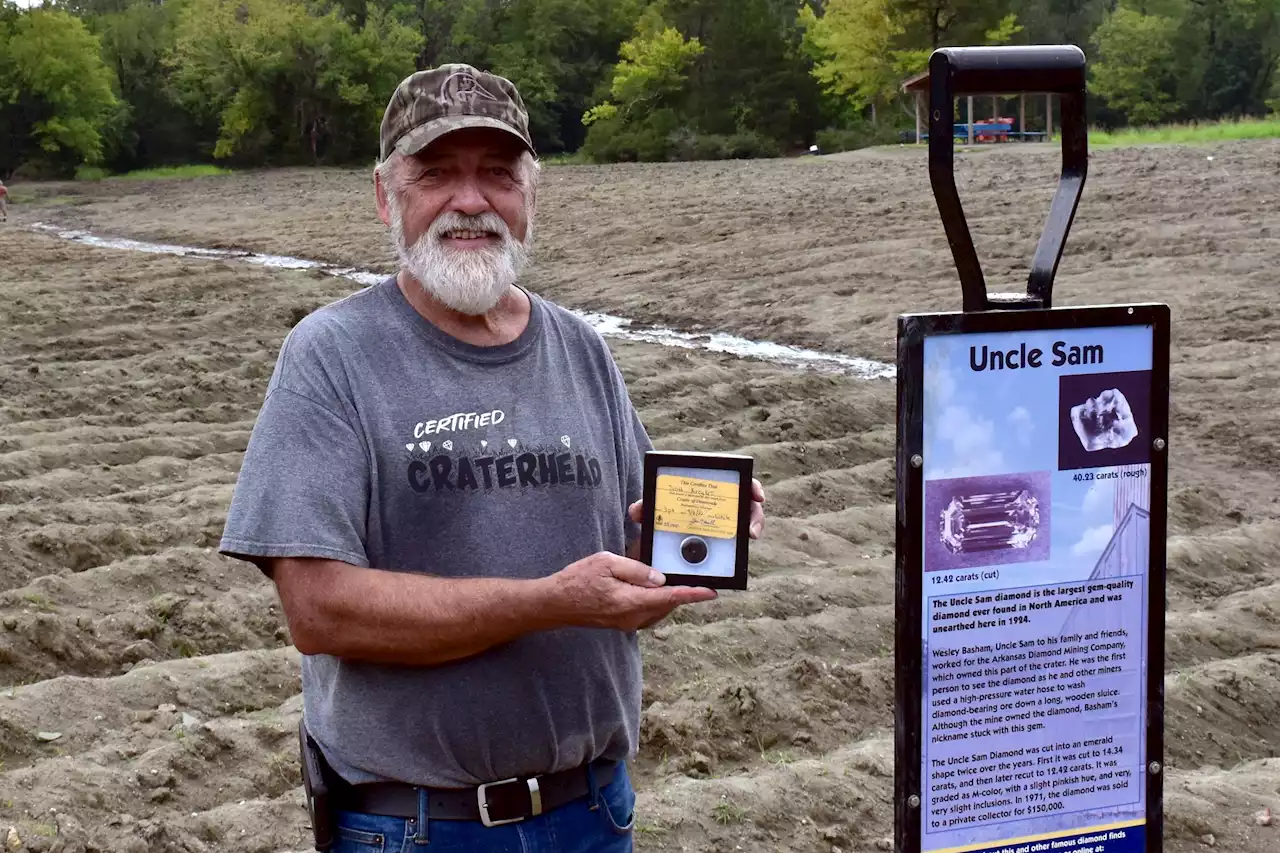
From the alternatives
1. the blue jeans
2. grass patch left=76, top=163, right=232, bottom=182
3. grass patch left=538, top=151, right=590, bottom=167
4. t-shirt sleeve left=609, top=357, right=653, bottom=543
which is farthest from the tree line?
the blue jeans

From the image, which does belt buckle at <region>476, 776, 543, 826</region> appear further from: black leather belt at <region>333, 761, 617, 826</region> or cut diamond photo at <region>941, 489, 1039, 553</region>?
cut diamond photo at <region>941, 489, 1039, 553</region>

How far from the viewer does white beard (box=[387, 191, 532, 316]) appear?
7.75ft

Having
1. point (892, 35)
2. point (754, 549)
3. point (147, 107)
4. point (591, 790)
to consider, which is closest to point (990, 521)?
point (591, 790)

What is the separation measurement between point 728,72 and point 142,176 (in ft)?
59.1

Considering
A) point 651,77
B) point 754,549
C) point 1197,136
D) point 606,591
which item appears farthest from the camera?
point 651,77

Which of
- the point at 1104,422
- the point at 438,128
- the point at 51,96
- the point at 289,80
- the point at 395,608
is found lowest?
the point at 395,608

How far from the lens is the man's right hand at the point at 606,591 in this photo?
212 centimetres

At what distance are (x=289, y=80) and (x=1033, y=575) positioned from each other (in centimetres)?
4727

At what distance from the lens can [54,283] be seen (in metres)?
15.1

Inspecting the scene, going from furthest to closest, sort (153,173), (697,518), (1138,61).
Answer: (1138,61), (153,173), (697,518)

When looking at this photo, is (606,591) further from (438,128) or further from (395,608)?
(438,128)

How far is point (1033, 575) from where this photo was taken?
242 centimetres

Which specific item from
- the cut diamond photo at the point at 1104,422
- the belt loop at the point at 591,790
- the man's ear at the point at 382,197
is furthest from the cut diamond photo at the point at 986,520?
the man's ear at the point at 382,197

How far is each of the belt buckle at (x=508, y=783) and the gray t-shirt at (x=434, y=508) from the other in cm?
2
